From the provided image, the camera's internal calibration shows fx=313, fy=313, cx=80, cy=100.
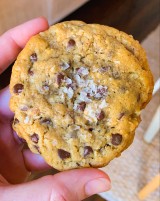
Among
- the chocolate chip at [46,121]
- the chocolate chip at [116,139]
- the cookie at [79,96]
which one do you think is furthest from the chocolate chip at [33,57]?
the chocolate chip at [116,139]

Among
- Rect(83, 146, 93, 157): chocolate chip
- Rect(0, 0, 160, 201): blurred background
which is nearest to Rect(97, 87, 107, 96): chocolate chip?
→ Rect(83, 146, 93, 157): chocolate chip

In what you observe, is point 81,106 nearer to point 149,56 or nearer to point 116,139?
point 116,139

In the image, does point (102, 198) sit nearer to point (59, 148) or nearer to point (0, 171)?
point (0, 171)

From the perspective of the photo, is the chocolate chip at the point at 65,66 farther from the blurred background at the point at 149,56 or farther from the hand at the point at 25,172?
the blurred background at the point at 149,56

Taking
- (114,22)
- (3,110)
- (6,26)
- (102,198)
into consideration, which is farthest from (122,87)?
(114,22)

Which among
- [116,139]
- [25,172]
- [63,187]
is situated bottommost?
[25,172]

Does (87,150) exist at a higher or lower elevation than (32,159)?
higher

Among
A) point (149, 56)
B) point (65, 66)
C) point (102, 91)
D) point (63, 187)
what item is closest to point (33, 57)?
point (65, 66)
